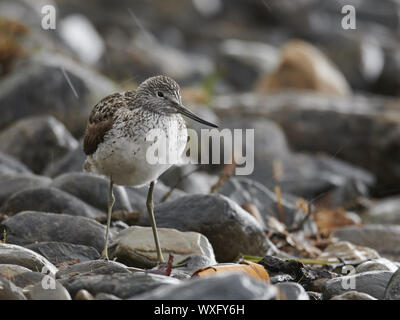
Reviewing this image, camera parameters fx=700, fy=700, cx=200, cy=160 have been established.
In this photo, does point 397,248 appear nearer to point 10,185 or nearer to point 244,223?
point 244,223

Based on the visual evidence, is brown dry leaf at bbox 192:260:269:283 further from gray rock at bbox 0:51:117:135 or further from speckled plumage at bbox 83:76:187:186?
gray rock at bbox 0:51:117:135

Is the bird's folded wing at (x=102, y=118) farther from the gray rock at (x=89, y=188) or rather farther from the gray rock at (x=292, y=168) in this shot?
the gray rock at (x=292, y=168)

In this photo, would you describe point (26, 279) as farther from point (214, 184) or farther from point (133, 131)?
point (214, 184)

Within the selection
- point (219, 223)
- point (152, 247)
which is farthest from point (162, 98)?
point (219, 223)

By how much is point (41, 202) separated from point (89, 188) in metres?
0.67

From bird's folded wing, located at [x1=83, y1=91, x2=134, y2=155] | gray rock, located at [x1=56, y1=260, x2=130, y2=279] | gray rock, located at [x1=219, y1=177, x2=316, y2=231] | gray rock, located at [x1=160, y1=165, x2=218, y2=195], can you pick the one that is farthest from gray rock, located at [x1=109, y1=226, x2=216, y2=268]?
gray rock, located at [x1=160, y1=165, x2=218, y2=195]

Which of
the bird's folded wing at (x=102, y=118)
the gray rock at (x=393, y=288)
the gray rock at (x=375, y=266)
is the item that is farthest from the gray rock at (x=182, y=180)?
the gray rock at (x=393, y=288)

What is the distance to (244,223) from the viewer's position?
7.28m

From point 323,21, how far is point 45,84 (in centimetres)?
2109

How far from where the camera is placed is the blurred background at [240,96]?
438 inches

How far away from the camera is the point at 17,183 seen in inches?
334

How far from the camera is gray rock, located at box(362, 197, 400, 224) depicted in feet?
37.0

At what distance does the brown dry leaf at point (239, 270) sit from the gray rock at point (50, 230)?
62.3 inches
